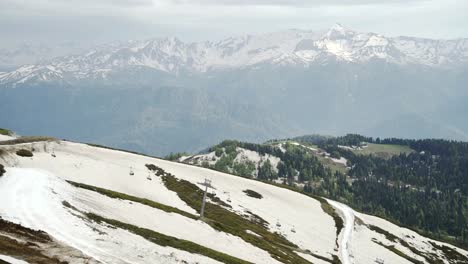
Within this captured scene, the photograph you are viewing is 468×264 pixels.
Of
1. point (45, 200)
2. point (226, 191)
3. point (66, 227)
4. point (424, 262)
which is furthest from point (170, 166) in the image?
point (66, 227)

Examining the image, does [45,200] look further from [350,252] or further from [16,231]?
[350,252]

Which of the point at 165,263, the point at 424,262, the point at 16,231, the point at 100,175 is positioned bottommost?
the point at 424,262

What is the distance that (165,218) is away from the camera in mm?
75625

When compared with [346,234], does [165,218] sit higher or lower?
higher

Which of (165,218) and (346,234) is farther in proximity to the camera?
(346,234)

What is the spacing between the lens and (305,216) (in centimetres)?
13462

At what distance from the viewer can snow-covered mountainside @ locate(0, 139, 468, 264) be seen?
52438 millimetres

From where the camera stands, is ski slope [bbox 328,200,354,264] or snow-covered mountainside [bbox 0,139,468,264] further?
ski slope [bbox 328,200,354,264]

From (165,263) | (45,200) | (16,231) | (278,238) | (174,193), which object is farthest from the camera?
(174,193)

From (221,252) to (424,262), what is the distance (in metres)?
79.9

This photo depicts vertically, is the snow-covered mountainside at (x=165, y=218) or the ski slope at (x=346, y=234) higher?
the snow-covered mountainside at (x=165, y=218)

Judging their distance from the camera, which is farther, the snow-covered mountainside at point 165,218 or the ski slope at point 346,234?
the ski slope at point 346,234

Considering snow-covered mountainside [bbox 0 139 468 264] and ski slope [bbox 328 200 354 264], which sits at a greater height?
snow-covered mountainside [bbox 0 139 468 264]

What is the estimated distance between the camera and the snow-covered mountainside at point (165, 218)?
2064 inches
